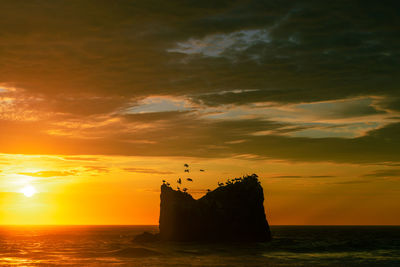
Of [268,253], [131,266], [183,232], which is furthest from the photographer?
[183,232]

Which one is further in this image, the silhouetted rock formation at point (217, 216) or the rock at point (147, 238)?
the rock at point (147, 238)

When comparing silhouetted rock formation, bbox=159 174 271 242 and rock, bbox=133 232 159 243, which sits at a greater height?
silhouetted rock formation, bbox=159 174 271 242

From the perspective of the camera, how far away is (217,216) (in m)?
109

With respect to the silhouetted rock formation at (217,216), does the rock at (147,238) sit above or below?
below

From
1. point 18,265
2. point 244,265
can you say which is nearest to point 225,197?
point 244,265

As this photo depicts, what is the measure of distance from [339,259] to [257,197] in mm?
37431

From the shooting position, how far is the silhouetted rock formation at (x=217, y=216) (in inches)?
4257

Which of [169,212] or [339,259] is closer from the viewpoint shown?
[339,259]

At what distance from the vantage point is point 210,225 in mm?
108688

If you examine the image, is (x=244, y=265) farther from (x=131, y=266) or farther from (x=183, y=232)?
(x=183, y=232)

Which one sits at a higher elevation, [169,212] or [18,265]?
[169,212]

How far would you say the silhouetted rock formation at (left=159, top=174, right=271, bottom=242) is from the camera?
10812 centimetres

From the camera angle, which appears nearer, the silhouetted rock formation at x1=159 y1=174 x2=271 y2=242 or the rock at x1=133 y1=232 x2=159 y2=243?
the silhouetted rock formation at x1=159 y1=174 x2=271 y2=242

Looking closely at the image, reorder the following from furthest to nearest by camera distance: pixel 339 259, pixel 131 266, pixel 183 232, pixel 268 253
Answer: pixel 183 232 < pixel 268 253 < pixel 339 259 < pixel 131 266
